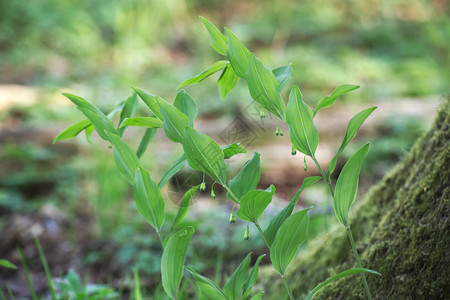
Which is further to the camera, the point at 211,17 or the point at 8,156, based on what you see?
the point at 211,17

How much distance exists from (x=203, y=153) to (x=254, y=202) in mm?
140

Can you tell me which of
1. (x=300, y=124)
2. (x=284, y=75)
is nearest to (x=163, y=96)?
(x=284, y=75)

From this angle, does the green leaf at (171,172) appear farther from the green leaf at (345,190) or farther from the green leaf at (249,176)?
the green leaf at (345,190)

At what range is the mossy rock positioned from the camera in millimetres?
1039

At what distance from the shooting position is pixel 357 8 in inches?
351

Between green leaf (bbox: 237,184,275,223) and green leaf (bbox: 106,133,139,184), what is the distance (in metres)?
0.26

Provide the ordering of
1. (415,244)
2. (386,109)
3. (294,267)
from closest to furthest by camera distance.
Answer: (415,244) → (294,267) → (386,109)

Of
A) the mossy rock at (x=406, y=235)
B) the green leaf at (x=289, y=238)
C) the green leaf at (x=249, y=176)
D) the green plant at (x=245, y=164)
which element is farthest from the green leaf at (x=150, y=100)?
the mossy rock at (x=406, y=235)

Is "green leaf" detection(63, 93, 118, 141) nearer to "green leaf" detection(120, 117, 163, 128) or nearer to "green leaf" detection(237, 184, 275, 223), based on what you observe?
"green leaf" detection(120, 117, 163, 128)

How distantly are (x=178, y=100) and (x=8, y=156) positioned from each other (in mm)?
3338

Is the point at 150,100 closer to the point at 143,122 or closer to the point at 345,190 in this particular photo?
the point at 143,122

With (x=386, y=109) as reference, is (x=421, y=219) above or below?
above

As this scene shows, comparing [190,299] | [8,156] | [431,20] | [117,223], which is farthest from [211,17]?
[190,299]

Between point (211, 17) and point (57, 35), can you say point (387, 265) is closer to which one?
point (57, 35)
